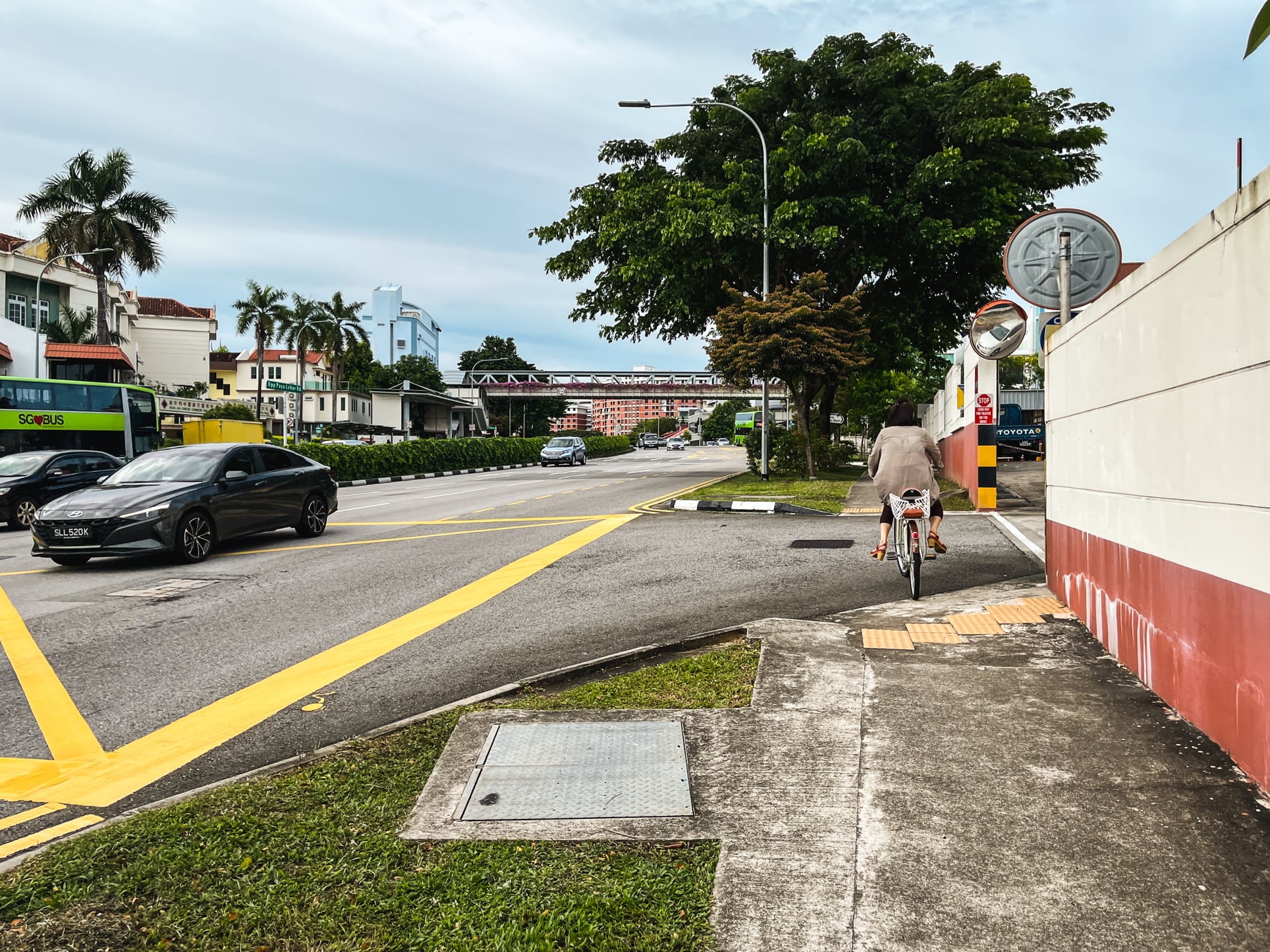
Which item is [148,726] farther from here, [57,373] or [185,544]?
[57,373]

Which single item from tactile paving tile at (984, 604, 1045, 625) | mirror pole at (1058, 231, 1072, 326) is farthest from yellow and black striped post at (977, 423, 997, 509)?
tactile paving tile at (984, 604, 1045, 625)

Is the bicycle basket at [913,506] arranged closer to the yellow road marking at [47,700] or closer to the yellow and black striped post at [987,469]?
the yellow road marking at [47,700]

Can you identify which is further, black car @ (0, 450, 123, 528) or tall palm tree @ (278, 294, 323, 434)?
tall palm tree @ (278, 294, 323, 434)

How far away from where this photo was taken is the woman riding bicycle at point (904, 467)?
8.62m

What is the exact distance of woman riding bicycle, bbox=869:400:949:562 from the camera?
8.62m

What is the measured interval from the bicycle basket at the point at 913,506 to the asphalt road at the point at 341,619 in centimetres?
70

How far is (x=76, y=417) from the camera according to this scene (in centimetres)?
2519

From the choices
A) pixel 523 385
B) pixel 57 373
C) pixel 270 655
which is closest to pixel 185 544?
pixel 270 655

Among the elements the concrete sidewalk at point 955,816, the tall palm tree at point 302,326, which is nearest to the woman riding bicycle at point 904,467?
the concrete sidewalk at point 955,816

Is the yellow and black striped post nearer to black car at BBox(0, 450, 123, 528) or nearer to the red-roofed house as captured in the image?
black car at BBox(0, 450, 123, 528)

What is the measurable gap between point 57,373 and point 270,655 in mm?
39597

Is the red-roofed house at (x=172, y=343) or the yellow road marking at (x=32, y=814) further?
the red-roofed house at (x=172, y=343)

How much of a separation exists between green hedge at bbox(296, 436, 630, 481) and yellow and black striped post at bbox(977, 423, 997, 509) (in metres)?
14.4

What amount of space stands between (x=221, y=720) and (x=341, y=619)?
263cm
